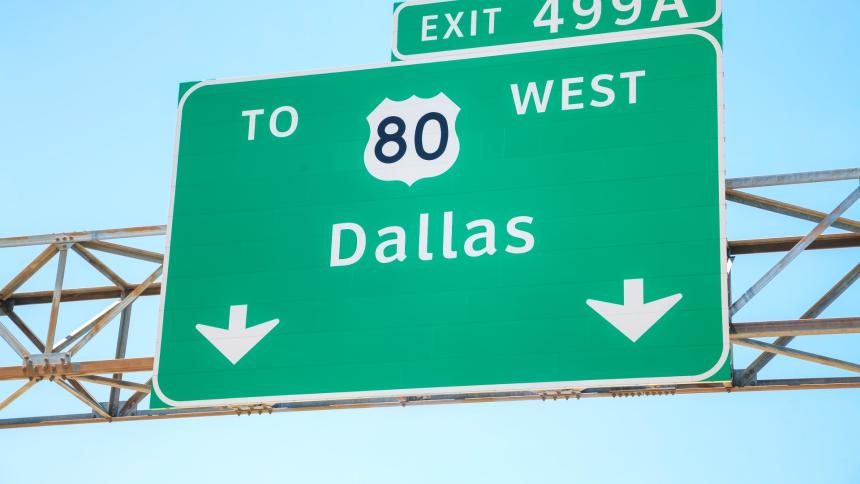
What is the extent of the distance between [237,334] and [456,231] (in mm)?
1674

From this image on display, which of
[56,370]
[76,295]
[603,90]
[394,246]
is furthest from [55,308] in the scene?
[603,90]

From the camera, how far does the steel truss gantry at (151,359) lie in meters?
11.3

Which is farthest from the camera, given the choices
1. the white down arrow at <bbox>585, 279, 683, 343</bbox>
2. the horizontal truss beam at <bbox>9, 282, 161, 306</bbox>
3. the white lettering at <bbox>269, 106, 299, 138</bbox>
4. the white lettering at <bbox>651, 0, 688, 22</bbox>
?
the horizontal truss beam at <bbox>9, 282, 161, 306</bbox>

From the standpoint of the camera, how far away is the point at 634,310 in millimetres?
10609

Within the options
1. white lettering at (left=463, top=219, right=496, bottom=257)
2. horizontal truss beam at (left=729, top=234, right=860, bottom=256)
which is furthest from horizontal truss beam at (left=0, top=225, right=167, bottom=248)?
horizontal truss beam at (left=729, top=234, right=860, bottom=256)

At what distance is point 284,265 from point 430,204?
1119mm

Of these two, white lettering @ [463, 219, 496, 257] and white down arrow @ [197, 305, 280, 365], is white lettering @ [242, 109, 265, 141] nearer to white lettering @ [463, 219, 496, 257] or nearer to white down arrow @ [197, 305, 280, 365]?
white down arrow @ [197, 305, 280, 365]

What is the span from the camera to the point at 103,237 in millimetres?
13805

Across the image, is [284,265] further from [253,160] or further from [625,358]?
[625,358]

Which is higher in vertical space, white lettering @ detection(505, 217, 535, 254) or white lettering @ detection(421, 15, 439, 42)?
white lettering @ detection(421, 15, 439, 42)

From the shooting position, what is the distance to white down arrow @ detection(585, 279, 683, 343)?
1054cm

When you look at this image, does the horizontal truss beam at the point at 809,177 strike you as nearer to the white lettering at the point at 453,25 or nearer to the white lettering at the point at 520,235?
the white lettering at the point at 520,235

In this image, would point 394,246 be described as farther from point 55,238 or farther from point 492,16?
point 55,238

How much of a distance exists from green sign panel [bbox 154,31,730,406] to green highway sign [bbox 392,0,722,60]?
0.33m
